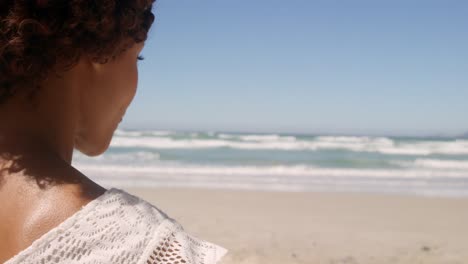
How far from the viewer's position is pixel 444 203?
838cm

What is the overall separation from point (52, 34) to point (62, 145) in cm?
22

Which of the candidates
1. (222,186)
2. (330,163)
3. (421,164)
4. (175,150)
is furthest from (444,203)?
(175,150)

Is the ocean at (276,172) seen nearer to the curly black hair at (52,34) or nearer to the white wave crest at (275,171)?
the white wave crest at (275,171)

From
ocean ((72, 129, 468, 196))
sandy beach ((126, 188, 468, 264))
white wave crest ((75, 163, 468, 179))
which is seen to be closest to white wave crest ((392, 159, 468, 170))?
ocean ((72, 129, 468, 196))

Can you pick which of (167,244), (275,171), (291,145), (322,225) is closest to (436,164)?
(275,171)

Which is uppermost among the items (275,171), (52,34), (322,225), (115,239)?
(52,34)

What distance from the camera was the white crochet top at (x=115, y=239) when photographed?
2.66ft

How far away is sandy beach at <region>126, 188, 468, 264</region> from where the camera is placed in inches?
205

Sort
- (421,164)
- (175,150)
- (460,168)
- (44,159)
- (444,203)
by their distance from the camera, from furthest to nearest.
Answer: (175,150) → (421,164) → (460,168) → (444,203) → (44,159)

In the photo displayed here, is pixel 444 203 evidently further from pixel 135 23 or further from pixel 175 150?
pixel 175 150

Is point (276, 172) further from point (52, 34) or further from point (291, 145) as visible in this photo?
point (52, 34)

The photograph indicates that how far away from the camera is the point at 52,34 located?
0.87 meters

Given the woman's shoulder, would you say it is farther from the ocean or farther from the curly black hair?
the ocean

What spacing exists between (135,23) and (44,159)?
0.30 meters
